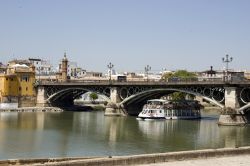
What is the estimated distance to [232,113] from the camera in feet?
195

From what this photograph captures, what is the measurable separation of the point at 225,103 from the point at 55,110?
35.2 m

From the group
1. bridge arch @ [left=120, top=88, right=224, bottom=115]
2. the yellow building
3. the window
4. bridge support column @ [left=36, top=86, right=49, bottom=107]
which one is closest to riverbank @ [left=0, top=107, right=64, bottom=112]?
bridge support column @ [left=36, top=86, right=49, bottom=107]

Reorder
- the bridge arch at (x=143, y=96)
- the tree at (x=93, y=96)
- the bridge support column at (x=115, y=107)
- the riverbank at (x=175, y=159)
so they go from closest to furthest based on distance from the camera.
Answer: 1. the riverbank at (x=175, y=159)
2. the bridge arch at (x=143, y=96)
3. the bridge support column at (x=115, y=107)
4. the tree at (x=93, y=96)

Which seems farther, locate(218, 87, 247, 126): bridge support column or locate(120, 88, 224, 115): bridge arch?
locate(120, 88, 224, 115): bridge arch

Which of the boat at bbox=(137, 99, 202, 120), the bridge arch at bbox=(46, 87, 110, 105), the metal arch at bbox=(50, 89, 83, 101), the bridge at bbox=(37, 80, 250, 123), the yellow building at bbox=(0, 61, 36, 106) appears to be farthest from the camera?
the metal arch at bbox=(50, 89, 83, 101)

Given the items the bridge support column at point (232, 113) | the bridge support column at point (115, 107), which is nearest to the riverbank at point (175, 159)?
the bridge support column at point (232, 113)

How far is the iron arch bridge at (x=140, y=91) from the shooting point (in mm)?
61666

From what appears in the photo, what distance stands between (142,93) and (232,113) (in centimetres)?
1696

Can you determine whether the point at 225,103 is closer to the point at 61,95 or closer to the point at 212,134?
the point at 212,134

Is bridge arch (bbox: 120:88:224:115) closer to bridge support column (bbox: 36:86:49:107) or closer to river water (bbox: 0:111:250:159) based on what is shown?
river water (bbox: 0:111:250:159)

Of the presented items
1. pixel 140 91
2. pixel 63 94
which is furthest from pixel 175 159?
pixel 63 94

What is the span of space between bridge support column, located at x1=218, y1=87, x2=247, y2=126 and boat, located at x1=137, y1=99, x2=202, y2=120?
447 inches

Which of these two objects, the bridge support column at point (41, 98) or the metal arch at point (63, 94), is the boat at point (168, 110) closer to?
the metal arch at point (63, 94)

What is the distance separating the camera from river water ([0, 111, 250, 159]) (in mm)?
36594
